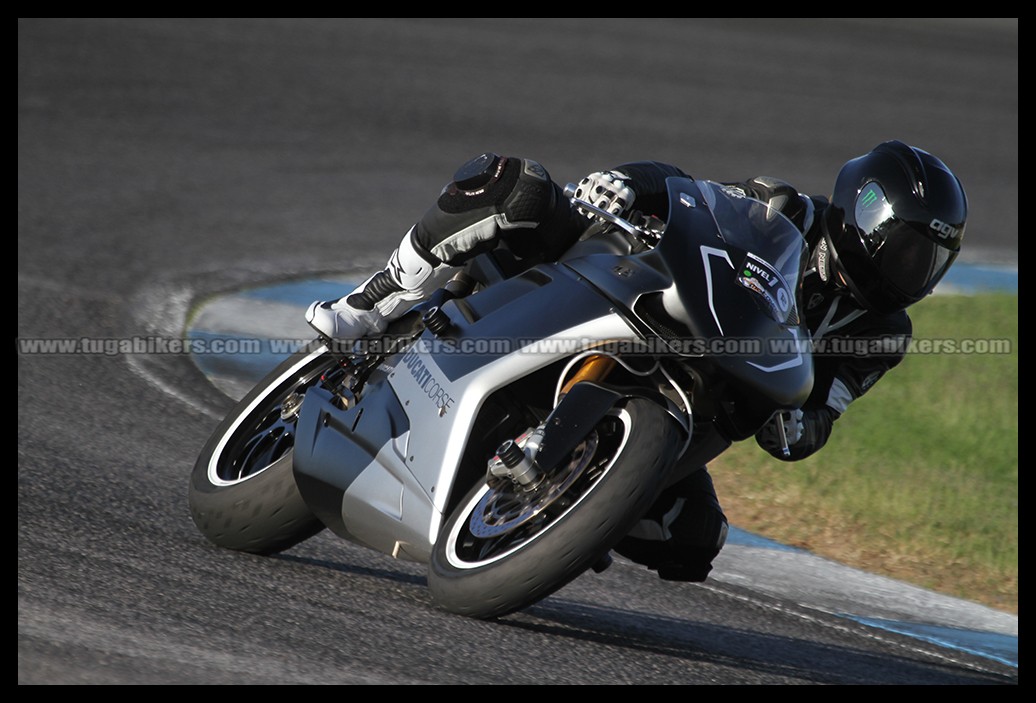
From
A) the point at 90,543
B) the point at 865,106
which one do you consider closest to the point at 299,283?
the point at 90,543

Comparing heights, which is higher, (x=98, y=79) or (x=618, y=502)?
(x=618, y=502)

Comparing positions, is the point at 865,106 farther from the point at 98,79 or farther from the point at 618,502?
the point at 618,502

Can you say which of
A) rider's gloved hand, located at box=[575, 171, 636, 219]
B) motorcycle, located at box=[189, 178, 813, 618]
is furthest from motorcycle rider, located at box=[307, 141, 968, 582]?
motorcycle, located at box=[189, 178, 813, 618]

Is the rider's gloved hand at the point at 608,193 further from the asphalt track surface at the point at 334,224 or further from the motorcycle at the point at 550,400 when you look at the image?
the asphalt track surface at the point at 334,224

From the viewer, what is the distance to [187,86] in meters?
13.0

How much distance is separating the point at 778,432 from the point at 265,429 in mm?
1828

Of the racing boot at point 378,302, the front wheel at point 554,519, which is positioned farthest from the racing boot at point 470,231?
the front wheel at point 554,519

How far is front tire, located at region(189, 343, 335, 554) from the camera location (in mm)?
4555

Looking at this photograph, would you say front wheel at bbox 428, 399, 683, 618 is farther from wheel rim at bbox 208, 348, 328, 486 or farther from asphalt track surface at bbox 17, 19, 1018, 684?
wheel rim at bbox 208, 348, 328, 486

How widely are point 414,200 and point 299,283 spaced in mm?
2409

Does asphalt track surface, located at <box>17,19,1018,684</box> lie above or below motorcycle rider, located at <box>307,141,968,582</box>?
below

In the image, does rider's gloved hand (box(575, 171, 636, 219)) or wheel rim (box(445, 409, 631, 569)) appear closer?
wheel rim (box(445, 409, 631, 569))

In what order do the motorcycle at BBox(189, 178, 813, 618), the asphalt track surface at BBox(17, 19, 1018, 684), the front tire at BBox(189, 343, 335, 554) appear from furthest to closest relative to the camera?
1. the front tire at BBox(189, 343, 335, 554)
2. the asphalt track surface at BBox(17, 19, 1018, 684)
3. the motorcycle at BBox(189, 178, 813, 618)

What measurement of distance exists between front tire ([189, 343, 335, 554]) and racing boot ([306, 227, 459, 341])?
0.32 meters
